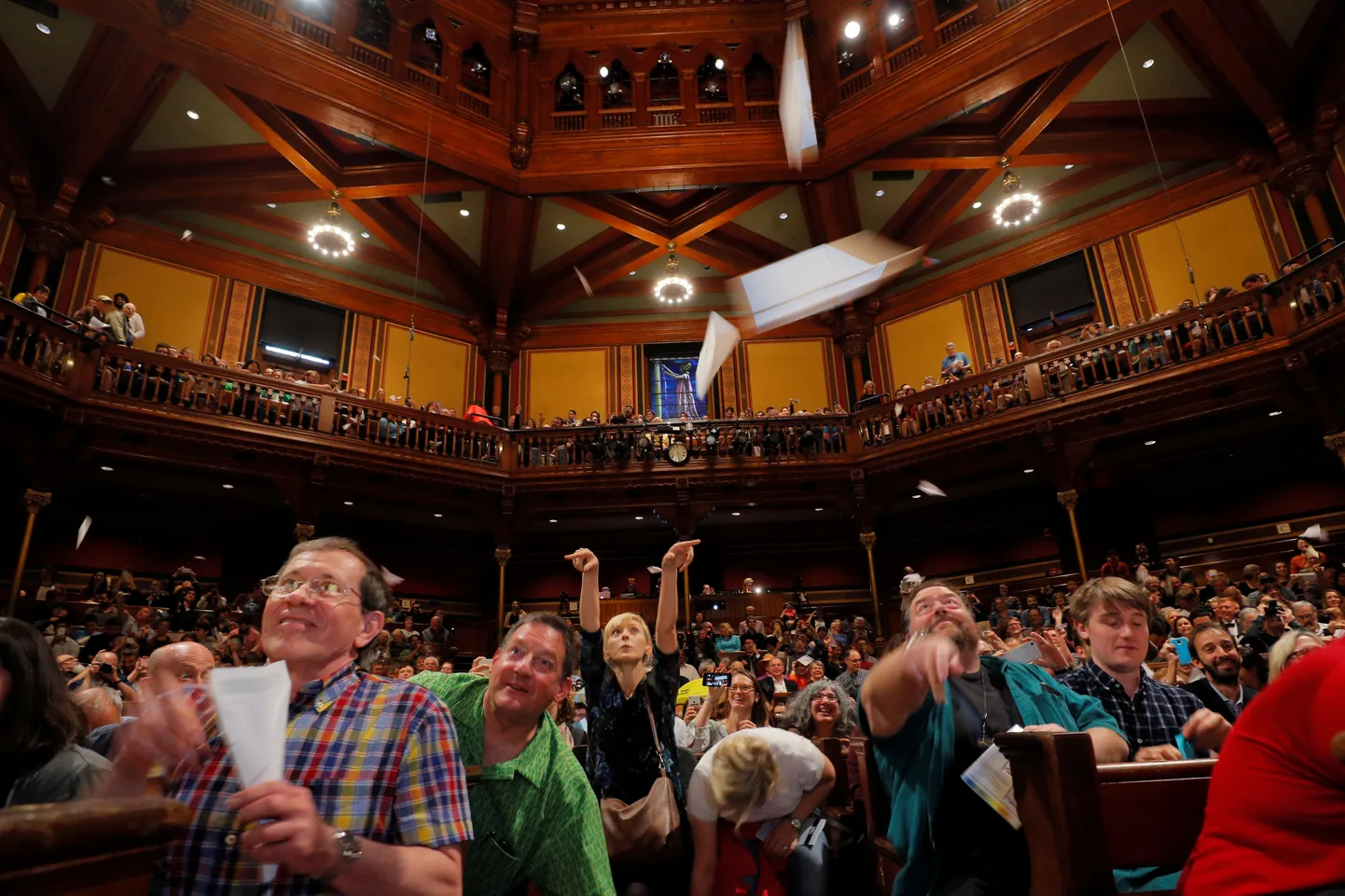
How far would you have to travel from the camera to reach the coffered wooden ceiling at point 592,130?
357 inches

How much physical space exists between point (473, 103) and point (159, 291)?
5.49m

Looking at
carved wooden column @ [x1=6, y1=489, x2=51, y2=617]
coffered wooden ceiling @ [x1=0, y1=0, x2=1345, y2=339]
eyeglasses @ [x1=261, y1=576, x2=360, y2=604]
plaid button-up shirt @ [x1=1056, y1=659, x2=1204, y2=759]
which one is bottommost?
plaid button-up shirt @ [x1=1056, y1=659, x2=1204, y2=759]

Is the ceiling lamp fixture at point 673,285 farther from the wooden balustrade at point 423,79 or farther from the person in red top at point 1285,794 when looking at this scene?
the person in red top at point 1285,794

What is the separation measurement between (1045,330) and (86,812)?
13.7 metres

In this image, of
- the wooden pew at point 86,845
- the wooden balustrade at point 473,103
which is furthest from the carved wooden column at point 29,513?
the wooden pew at point 86,845

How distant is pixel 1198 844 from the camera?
128 cm

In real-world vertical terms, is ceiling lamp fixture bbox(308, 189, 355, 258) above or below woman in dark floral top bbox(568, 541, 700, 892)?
above

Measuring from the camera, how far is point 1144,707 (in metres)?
2.28

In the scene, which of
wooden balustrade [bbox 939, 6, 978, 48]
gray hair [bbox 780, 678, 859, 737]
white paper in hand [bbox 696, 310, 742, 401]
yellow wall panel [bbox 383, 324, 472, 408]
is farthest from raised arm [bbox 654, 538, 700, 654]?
white paper in hand [bbox 696, 310, 742, 401]

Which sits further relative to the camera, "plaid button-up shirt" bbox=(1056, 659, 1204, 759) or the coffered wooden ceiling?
the coffered wooden ceiling

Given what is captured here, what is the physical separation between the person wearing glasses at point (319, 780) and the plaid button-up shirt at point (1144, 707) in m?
1.88

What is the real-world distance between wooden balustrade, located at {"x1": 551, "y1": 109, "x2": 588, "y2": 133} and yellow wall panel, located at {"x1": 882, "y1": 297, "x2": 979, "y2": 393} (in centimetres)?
A: 658

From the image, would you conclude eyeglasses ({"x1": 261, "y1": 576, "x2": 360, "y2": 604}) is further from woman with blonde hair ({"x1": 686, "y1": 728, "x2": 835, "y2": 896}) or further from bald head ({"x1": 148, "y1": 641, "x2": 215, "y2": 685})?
bald head ({"x1": 148, "y1": 641, "x2": 215, "y2": 685})

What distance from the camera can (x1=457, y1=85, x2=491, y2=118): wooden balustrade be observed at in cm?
1084
